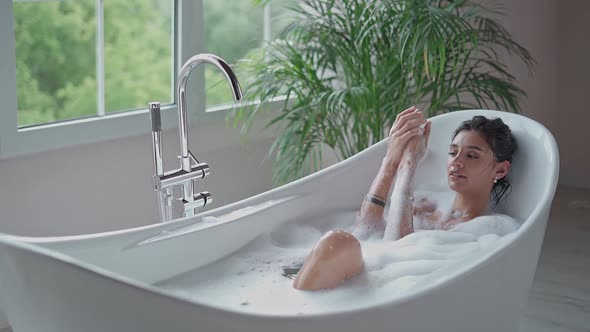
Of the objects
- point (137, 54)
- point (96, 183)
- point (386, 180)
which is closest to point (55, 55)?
point (137, 54)

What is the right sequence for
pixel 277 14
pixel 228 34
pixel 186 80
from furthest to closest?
pixel 277 14 < pixel 228 34 < pixel 186 80

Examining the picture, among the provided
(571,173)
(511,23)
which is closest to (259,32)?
(511,23)

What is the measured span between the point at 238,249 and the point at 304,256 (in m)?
0.20

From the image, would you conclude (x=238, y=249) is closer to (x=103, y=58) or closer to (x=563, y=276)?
(x=103, y=58)

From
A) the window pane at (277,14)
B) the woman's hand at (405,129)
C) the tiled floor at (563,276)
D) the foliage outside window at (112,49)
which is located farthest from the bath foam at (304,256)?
the window pane at (277,14)

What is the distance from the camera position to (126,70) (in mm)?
3912

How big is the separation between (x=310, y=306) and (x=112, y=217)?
4.19 feet

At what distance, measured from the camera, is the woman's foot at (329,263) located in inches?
82.4

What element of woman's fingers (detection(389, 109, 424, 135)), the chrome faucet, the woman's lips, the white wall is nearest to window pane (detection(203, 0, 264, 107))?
the white wall

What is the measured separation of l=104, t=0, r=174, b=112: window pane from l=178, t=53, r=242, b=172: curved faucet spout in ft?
3.53

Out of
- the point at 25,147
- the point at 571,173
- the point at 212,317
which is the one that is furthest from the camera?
the point at 571,173

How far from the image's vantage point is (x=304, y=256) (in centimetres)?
245

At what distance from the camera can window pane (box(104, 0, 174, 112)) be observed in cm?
347

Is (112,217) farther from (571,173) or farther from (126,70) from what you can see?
(571,173)
